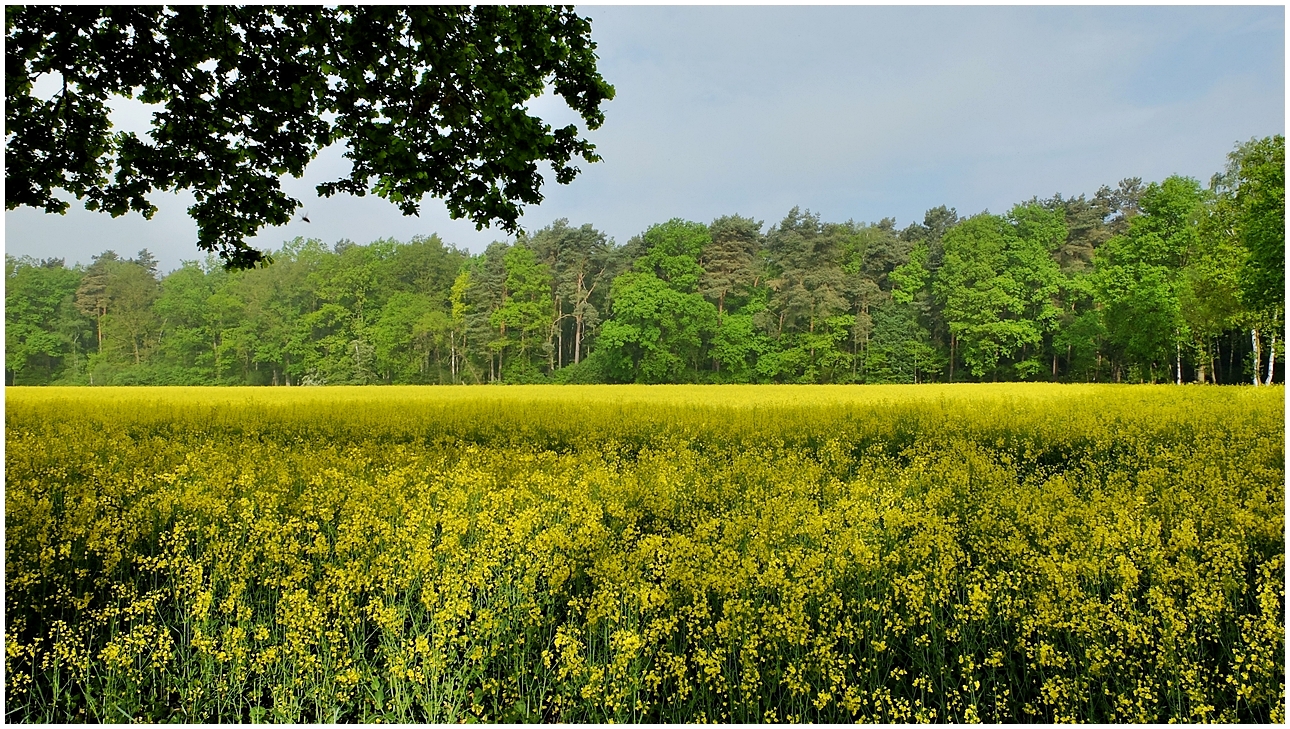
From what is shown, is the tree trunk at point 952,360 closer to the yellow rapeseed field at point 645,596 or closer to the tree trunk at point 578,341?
the tree trunk at point 578,341

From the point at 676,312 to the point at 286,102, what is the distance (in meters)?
30.8

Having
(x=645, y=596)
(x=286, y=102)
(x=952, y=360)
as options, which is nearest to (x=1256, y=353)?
(x=952, y=360)

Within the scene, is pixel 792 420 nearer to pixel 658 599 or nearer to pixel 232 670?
pixel 658 599

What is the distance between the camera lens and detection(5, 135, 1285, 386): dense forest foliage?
116 feet

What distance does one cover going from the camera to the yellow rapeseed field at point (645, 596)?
2773 millimetres

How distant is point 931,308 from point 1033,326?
590 centimetres

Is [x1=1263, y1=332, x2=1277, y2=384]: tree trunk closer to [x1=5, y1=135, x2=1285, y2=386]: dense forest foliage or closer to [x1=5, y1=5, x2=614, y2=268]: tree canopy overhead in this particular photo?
[x1=5, y1=135, x2=1285, y2=386]: dense forest foliage

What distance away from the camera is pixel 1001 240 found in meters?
40.4

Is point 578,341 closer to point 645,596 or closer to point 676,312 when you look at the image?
point 676,312

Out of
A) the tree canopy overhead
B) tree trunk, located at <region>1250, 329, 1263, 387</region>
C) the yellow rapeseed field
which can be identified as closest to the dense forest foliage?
tree trunk, located at <region>1250, 329, 1263, 387</region>

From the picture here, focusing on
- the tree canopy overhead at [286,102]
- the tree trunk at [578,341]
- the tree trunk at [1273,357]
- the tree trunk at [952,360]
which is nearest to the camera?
→ the tree canopy overhead at [286,102]

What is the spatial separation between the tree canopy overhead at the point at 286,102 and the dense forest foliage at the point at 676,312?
91.8ft

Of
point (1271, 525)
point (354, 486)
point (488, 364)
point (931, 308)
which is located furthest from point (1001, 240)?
point (354, 486)

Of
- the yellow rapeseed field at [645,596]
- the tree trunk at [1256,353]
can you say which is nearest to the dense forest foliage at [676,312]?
the tree trunk at [1256,353]
